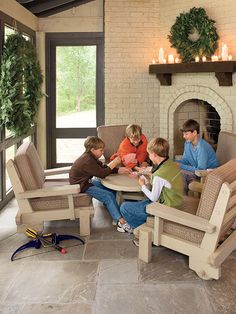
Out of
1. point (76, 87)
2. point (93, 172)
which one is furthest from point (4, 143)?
point (76, 87)

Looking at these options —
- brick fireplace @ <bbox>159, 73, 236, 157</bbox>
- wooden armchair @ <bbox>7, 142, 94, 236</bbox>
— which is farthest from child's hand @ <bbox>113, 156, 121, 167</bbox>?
brick fireplace @ <bbox>159, 73, 236, 157</bbox>

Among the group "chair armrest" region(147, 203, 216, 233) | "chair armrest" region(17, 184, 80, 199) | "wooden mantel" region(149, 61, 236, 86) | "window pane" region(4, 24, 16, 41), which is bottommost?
"chair armrest" region(147, 203, 216, 233)

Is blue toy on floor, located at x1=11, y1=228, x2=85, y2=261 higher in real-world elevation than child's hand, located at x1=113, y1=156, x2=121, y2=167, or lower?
lower

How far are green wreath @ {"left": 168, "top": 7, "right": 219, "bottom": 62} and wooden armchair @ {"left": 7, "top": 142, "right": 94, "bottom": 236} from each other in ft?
10.1

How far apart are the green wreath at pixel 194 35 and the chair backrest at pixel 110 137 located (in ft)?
5.51

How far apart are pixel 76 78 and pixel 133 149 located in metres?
2.75

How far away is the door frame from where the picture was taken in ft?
22.3

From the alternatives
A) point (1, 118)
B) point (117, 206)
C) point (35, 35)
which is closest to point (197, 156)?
point (117, 206)

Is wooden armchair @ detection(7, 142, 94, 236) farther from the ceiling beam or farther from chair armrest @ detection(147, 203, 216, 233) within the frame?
the ceiling beam

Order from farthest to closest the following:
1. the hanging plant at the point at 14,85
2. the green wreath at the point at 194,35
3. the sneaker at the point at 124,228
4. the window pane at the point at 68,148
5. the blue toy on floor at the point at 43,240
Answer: the window pane at the point at 68,148 < the green wreath at the point at 194,35 < the hanging plant at the point at 14,85 < the sneaker at the point at 124,228 < the blue toy on floor at the point at 43,240

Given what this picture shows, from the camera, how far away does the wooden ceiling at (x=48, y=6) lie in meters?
6.25

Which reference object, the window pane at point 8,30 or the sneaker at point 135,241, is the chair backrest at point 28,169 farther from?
the window pane at point 8,30

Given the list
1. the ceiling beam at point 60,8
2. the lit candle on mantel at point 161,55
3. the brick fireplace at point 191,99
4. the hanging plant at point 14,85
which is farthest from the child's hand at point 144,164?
the ceiling beam at point 60,8

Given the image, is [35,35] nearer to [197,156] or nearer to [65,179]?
[65,179]
